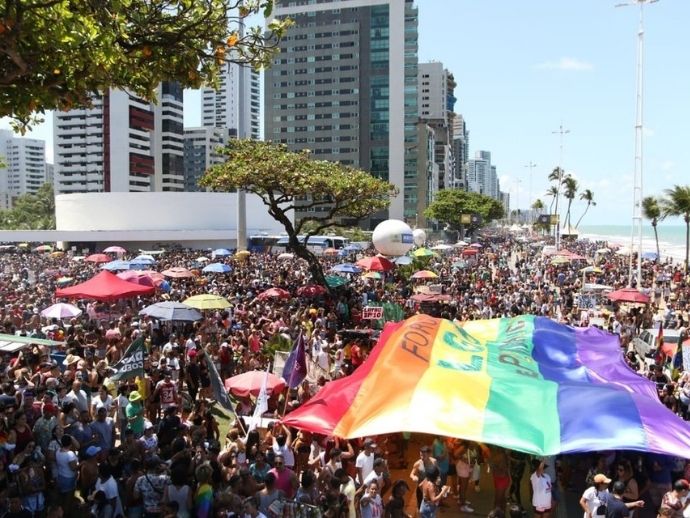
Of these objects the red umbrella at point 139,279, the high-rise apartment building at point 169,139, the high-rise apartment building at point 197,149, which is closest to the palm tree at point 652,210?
the red umbrella at point 139,279

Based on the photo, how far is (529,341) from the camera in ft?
38.4

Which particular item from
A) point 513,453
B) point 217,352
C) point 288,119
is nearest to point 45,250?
point 217,352

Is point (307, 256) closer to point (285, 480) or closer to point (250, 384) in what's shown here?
point (250, 384)

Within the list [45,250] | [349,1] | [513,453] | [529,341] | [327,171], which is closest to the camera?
[513,453]

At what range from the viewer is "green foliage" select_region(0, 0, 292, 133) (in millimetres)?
7016

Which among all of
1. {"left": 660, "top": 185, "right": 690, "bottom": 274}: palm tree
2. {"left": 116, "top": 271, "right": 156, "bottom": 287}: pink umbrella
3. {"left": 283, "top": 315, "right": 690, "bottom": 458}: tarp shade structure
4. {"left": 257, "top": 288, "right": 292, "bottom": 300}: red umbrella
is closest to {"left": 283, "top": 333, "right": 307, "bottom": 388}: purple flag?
{"left": 283, "top": 315, "right": 690, "bottom": 458}: tarp shade structure

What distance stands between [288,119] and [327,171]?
96218 mm

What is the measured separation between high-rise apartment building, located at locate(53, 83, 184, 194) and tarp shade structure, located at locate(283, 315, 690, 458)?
346 ft

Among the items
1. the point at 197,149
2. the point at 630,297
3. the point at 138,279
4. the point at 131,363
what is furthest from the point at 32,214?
the point at 131,363

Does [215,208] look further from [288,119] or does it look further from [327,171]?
[327,171]

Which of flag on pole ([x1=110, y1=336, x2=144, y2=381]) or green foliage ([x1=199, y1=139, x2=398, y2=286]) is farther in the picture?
green foliage ([x1=199, y1=139, x2=398, y2=286])

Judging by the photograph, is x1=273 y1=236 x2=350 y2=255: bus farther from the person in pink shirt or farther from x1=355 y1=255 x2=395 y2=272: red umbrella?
the person in pink shirt

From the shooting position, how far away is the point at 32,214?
404 ft

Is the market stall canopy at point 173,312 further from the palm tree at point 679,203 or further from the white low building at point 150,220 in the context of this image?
the white low building at point 150,220
